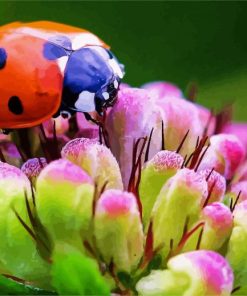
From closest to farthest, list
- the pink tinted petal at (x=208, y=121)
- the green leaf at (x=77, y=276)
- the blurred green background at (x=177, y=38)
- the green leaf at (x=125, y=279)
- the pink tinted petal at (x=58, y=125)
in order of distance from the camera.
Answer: the green leaf at (x=77, y=276) < the green leaf at (x=125, y=279) < the pink tinted petal at (x=58, y=125) < the pink tinted petal at (x=208, y=121) < the blurred green background at (x=177, y=38)

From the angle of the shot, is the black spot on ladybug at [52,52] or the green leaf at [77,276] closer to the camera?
the green leaf at [77,276]

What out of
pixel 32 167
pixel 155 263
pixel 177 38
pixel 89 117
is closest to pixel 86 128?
pixel 89 117

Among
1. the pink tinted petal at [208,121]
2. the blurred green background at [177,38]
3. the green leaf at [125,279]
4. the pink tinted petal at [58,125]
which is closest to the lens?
the green leaf at [125,279]

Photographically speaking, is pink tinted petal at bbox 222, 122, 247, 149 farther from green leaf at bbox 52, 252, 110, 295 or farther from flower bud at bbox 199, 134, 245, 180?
green leaf at bbox 52, 252, 110, 295

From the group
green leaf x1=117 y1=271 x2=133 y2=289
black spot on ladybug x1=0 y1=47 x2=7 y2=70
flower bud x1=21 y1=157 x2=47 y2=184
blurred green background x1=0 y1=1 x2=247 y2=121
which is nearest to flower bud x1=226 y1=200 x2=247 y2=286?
green leaf x1=117 y1=271 x2=133 y2=289

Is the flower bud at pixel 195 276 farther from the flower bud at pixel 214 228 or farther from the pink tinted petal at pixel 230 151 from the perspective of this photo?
the pink tinted petal at pixel 230 151

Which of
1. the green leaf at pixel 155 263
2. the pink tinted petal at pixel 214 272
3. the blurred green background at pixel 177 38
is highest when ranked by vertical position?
the pink tinted petal at pixel 214 272

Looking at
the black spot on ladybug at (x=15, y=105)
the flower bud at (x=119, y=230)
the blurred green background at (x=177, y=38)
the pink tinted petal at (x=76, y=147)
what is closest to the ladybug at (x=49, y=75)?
the black spot on ladybug at (x=15, y=105)

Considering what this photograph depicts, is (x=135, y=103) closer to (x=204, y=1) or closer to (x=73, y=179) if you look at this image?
(x=73, y=179)

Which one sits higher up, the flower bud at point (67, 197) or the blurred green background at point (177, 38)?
the flower bud at point (67, 197)
